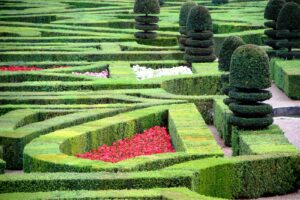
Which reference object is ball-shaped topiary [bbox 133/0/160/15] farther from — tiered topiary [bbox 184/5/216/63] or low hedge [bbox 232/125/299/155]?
low hedge [bbox 232/125/299/155]

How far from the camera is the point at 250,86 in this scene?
20094 mm

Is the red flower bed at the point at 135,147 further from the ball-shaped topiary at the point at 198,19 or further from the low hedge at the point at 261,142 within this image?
the ball-shaped topiary at the point at 198,19

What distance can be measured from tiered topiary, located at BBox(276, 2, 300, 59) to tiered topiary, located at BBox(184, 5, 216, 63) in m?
2.35

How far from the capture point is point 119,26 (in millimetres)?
44844

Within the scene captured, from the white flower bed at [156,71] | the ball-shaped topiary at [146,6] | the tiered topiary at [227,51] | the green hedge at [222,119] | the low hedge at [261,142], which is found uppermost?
the tiered topiary at [227,51]

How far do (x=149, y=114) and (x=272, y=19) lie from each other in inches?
561

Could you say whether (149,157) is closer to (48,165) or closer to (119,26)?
(48,165)

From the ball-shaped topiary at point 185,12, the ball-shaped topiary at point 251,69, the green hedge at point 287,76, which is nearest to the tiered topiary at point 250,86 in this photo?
the ball-shaped topiary at point 251,69

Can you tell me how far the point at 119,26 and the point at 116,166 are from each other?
29.1m

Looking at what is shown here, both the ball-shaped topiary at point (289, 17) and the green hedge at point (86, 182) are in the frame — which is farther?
the ball-shaped topiary at point (289, 17)

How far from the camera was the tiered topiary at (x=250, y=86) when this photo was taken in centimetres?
2000

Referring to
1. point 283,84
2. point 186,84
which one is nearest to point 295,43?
point 283,84

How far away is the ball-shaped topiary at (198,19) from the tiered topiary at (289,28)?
7.86 feet

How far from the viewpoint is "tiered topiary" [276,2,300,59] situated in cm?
3158
